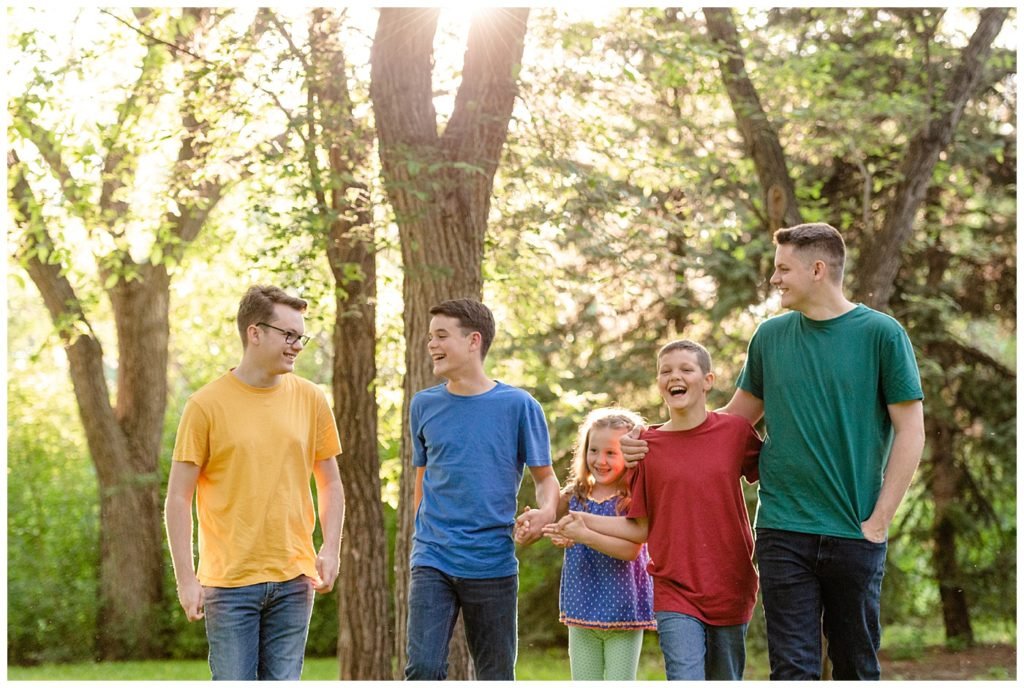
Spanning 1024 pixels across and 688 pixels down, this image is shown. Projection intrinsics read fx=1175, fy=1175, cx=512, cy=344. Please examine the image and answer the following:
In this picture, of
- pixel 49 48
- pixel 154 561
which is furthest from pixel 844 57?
pixel 154 561

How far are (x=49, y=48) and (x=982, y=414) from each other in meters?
9.88

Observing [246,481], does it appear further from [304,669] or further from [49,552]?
[49,552]

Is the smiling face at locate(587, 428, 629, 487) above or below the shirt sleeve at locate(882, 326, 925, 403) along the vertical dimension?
below

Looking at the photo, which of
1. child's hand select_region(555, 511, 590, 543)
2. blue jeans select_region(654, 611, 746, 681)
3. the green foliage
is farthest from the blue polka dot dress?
the green foliage

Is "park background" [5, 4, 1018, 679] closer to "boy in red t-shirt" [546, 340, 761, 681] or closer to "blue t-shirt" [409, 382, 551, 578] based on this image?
"blue t-shirt" [409, 382, 551, 578]

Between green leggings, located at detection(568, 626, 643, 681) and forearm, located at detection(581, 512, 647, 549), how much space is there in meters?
0.41

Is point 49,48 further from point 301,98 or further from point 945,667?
point 945,667

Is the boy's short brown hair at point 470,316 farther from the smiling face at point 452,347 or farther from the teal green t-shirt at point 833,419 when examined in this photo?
the teal green t-shirt at point 833,419

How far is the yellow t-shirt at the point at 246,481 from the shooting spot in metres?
4.23

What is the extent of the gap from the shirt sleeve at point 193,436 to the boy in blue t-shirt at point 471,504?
84cm

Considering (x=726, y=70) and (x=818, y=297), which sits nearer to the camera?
(x=818, y=297)

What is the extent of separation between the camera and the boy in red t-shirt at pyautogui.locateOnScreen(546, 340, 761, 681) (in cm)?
422

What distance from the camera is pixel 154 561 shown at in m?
14.4

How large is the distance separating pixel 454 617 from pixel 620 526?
72 cm
